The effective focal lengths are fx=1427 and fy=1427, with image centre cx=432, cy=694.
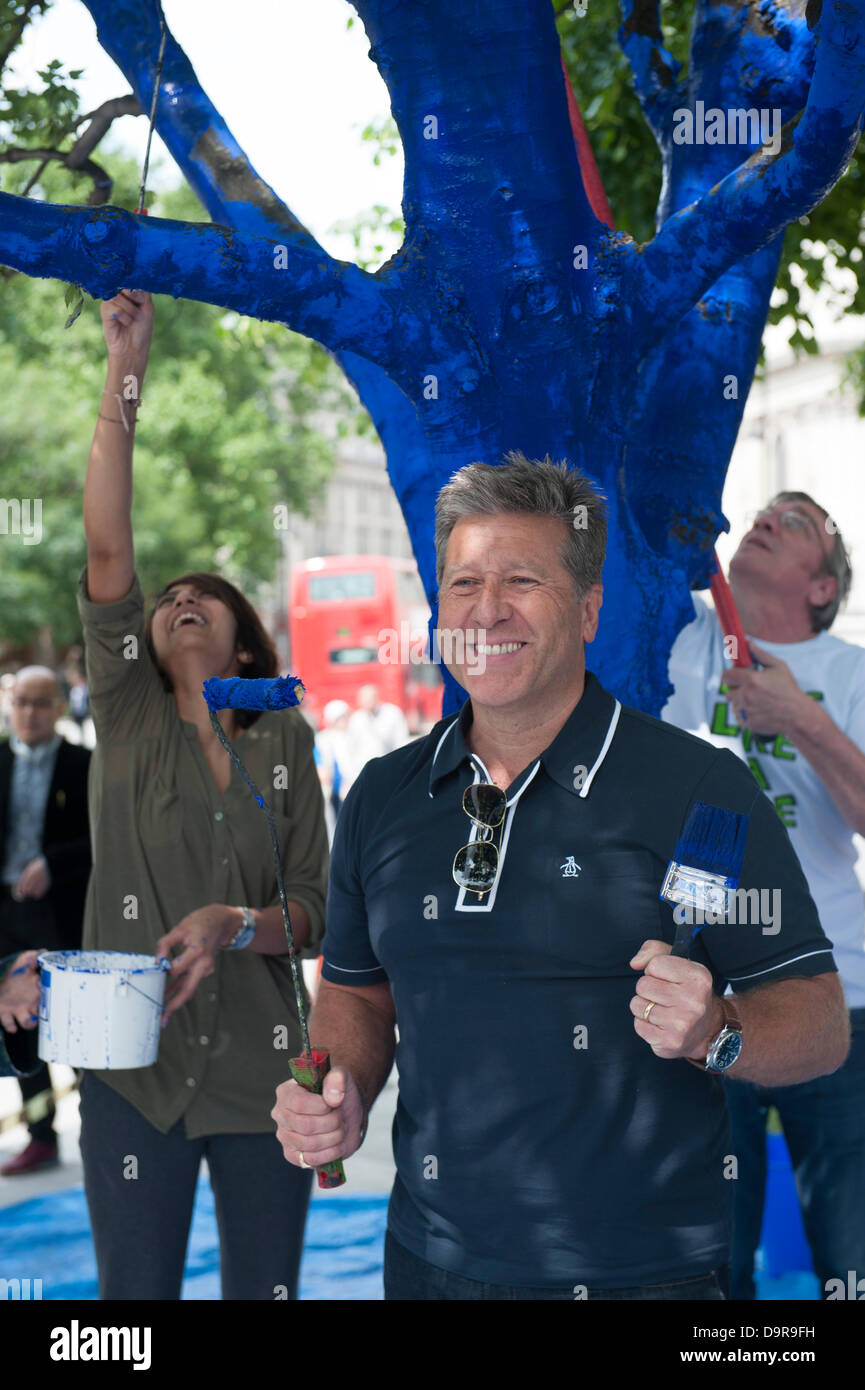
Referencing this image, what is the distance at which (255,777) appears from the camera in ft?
10.2

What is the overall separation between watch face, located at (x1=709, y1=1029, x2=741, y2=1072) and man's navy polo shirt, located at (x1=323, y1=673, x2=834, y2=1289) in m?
0.13

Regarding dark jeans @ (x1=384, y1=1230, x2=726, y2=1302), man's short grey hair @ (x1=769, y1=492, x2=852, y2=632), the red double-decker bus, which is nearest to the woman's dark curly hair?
man's short grey hair @ (x1=769, y1=492, x2=852, y2=632)

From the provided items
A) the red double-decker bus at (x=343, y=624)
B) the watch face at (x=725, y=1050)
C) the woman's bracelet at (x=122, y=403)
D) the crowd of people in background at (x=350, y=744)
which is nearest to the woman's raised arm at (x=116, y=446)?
the woman's bracelet at (x=122, y=403)

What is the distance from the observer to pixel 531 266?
262cm

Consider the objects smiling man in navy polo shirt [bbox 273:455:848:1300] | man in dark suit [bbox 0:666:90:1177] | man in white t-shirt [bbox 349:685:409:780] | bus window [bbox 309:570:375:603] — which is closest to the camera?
smiling man in navy polo shirt [bbox 273:455:848:1300]

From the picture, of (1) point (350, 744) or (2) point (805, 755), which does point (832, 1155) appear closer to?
(2) point (805, 755)

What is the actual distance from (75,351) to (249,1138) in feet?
109

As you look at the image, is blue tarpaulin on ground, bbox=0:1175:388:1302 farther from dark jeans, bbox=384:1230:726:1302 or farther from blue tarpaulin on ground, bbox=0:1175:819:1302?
dark jeans, bbox=384:1230:726:1302

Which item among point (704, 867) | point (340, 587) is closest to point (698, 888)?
point (704, 867)

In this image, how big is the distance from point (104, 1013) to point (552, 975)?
3.67ft

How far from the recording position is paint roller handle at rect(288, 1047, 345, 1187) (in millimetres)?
1988

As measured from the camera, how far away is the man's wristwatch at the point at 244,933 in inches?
115

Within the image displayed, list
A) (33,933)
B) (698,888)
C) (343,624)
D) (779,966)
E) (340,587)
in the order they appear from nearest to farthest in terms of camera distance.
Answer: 1. (698,888)
2. (779,966)
3. (33,933)
4. (343,624)
5. (340,587)

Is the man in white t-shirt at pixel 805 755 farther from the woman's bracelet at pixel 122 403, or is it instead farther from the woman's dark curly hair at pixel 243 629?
the woman's bracelet at pixel 122 403
